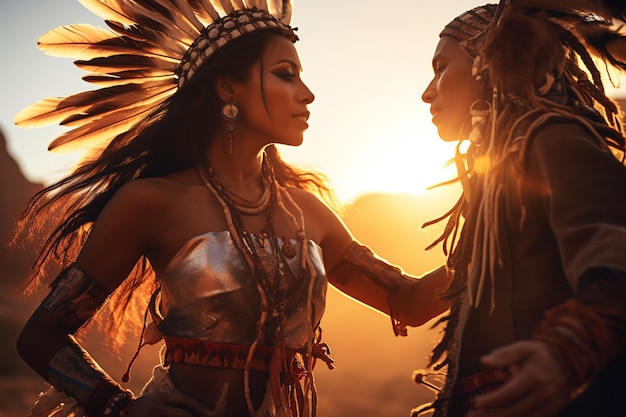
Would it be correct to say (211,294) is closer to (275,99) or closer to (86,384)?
(86,384)

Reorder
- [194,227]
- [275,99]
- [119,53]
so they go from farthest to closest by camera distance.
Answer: [119,53], [275,99], [194,227]

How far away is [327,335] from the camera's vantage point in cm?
1820

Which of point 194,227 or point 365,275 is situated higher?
point 365,275

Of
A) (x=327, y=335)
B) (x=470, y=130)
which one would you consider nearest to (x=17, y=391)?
(x=327, y=335)

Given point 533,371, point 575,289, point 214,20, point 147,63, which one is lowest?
point 533,371

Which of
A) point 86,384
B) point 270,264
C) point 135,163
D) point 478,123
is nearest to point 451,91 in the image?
point 478,123

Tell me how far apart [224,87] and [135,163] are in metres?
0.64

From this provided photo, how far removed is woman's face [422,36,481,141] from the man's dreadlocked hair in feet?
0.24

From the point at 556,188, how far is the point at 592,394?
0.65 m

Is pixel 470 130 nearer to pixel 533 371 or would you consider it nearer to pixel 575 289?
pixel 575 289

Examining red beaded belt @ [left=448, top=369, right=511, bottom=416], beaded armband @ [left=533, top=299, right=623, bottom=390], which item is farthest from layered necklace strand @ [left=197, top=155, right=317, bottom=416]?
beaded armband @ [left=533, top=299, right=623, bottom=390]

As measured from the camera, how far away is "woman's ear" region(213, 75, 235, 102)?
3.74m

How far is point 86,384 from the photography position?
301 centimetres

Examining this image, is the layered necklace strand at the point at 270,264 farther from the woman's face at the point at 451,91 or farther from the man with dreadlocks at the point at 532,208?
the woman's face at the point at 451,91
